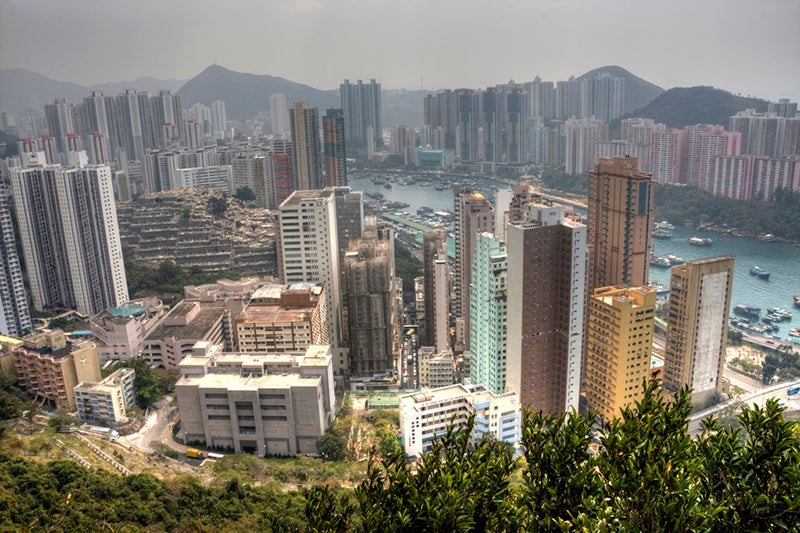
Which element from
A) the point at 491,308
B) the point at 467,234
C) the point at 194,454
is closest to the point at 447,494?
the point at 491,308

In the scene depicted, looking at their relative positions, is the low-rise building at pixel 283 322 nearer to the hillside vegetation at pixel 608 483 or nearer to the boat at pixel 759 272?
the hillside vegetation at pixel 608 483

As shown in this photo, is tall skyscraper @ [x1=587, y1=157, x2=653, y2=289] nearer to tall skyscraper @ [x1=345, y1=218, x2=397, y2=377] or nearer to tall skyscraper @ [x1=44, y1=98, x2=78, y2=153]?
tall skyscraper @ [x1=345, y1=218, x2=397, y2=377]

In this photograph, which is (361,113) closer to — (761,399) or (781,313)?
(781,313)

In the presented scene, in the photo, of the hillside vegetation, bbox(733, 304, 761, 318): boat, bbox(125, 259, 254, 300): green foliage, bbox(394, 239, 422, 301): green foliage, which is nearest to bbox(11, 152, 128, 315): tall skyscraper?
bbox(125, 259, 254, 300): green foliage

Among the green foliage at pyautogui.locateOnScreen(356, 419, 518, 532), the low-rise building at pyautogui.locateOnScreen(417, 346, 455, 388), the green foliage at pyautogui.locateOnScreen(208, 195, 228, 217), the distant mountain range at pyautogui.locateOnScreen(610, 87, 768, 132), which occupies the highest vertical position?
the distant mountain range at pyautogui.locateOnScreen(610, 87, 768, 132)

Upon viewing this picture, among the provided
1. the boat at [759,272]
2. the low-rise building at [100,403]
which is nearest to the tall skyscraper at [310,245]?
the low-rise building at [100,403]

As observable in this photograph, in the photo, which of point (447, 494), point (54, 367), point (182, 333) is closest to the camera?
point (447, 494)

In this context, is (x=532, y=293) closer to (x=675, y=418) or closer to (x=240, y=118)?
(x=675, y=418)
